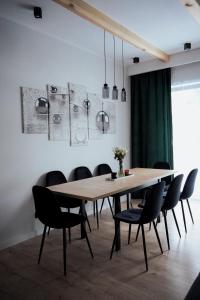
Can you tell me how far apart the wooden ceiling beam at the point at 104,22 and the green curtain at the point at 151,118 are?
807 millimetres

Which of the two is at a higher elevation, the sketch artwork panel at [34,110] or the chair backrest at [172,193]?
the sketch artwork panel at [34,110]

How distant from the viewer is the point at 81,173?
3.95m

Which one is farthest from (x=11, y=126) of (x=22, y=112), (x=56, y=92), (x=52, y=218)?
(x=52, y=218)

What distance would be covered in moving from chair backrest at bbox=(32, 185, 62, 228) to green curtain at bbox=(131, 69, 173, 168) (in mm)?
2950

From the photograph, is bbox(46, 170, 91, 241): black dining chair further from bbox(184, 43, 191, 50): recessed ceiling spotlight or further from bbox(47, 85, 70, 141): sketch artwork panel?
bbox(184, 43, 191, 50): recessed ceiling spotlight

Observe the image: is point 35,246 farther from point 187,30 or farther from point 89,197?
point 187,30

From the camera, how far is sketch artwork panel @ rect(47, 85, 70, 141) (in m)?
3.58

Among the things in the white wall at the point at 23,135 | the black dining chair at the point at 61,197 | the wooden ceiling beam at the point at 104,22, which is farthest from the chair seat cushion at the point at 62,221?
the wooden ceiling beam at the point at 104,22

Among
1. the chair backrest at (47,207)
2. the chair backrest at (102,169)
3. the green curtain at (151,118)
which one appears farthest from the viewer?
the green curtain at (151,118)

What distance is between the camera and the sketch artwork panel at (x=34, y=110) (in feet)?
10.6

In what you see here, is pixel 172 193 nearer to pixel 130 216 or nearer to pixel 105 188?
pixel 130 216

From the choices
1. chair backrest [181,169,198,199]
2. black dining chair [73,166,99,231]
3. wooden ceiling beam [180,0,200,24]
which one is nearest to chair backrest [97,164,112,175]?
black dining chair [73,166,99,231]

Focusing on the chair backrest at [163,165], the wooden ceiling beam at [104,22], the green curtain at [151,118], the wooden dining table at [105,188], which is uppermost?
the wooden ceiling beam at [104,22]

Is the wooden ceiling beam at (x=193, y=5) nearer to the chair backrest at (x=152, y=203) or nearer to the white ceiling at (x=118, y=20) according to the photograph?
the white ceiling at (x=118, y=20)
